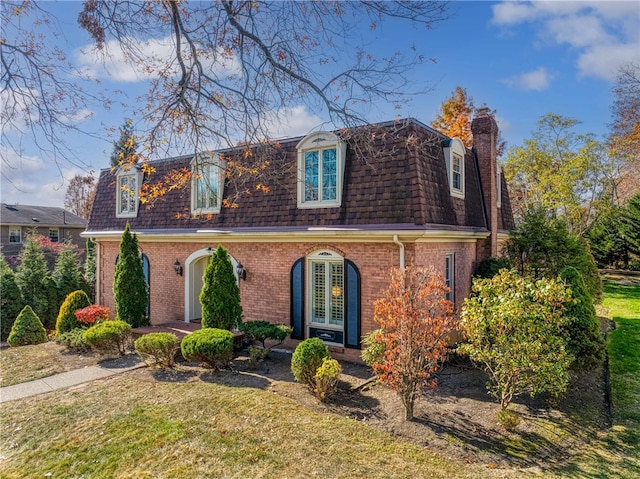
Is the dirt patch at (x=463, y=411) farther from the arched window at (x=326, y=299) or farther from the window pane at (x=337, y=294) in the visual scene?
the window pane at (x=337, y=294)

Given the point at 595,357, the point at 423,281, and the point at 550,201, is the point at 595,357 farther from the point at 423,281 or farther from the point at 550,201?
the point at 550,201

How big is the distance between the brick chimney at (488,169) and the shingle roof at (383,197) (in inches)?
9.9

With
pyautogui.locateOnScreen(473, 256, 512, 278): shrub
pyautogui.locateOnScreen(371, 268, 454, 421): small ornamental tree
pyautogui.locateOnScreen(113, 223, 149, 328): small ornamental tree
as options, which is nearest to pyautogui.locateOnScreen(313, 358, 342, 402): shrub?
pyautogui.locateOnScreen(371, 268, 454, 421): small ornamental tree

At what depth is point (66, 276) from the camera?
2034 cm

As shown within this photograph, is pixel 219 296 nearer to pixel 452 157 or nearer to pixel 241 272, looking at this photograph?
pixel 241 272

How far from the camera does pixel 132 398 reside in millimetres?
7746

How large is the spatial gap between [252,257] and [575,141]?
867 inches

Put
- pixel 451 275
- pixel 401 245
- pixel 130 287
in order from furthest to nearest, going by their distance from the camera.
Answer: pixel 130 287 < pixel 451 275 < pixel 401 245

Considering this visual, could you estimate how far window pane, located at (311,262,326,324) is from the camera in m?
11.1

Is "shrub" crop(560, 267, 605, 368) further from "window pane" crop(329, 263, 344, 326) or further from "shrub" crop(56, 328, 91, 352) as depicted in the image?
"shrub" crop(56, 328, 91, 352)

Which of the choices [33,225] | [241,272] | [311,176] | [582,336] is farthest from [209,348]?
[33,225]

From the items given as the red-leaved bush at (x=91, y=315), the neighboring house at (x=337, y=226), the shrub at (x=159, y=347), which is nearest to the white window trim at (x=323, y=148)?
the neighboring house at (x=337, y=226)

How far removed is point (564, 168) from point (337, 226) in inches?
751

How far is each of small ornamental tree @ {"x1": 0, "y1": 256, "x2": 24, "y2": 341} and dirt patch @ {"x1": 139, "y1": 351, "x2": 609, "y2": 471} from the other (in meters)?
13.6
